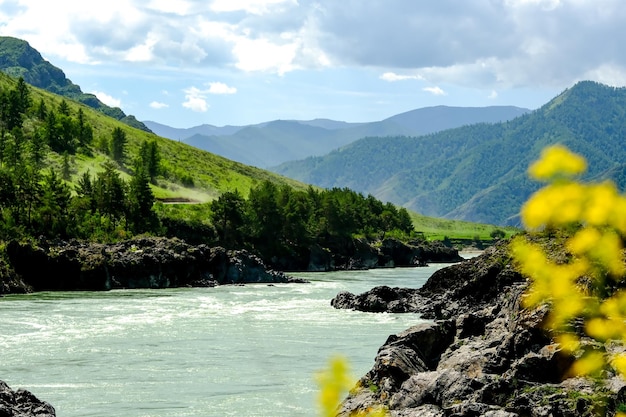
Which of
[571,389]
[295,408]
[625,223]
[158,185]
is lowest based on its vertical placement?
→ [295,408]

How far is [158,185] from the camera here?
168500 millimetres

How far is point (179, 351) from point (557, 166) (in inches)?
1635

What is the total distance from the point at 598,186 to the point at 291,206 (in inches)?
5747

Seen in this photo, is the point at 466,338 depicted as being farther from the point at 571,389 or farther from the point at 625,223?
the point at 625,223

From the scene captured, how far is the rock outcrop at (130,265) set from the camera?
86.8m

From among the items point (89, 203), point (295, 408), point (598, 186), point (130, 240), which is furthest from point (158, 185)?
point (598, 186)

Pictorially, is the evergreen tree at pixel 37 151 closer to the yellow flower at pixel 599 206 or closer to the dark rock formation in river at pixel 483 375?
the dark rock formation in river at pixel 483 375

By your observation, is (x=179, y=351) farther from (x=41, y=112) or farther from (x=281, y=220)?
(x=41, y=112)

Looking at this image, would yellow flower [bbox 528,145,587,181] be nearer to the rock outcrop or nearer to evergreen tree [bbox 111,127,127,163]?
the rock outcrop

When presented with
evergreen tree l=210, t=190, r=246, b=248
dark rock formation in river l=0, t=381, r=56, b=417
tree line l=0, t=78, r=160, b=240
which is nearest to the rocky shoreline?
tree line l=0, t=78, r=160, b=240

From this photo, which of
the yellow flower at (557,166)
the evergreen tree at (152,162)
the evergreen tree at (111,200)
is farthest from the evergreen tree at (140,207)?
the yellow flower at (557,166)

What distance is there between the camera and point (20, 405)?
81.7 ft

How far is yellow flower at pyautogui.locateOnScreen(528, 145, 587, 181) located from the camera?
4352mm

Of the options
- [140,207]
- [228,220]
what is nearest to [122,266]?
[140,207]
